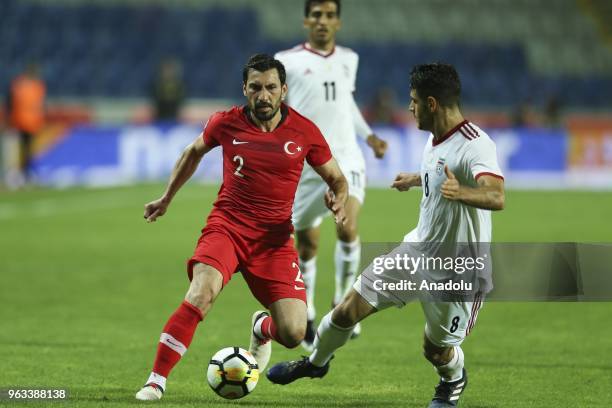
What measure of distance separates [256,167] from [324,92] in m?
2.29

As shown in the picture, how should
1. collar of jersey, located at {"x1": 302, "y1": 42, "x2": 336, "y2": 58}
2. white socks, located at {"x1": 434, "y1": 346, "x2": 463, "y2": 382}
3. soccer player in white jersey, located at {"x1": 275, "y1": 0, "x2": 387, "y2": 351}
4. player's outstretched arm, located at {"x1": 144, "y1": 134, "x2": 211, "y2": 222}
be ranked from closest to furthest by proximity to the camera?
1. white socks, located at {"x1": 434, "y1": 346, "x2": 463, "y2": 382}
2. player's outstretched arm, located at {"x1": 144, "y1": 134, "x2": 211, "y2": 222}
3. soccer player in white jersey, located at {"x1": 275, "y1": 0, "x2": 387, "y2": 351}
4. collar of jersey, located at {"x1": 302, "y1": 42, "x2": 336, "y2": 58}

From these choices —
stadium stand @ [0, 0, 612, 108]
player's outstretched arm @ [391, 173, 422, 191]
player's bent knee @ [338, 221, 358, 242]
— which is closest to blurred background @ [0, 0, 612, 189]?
stadium stand @ [0, 0, 612, 108]

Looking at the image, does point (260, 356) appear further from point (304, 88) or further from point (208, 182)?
point (208, 182)

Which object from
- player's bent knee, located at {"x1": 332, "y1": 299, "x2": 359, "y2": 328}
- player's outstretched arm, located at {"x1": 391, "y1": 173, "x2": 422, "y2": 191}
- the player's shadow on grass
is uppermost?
player's outstretched arm, located at {"x1": 391, "y1": 173, "x2": 422, "y2": 191}

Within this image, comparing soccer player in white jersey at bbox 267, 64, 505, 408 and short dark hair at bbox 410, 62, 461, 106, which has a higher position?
short dark hair at bbox 410, 62, 461, 106

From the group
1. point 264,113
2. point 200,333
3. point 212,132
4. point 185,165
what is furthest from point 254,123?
point 200,333

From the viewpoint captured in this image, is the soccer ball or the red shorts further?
the red shorts

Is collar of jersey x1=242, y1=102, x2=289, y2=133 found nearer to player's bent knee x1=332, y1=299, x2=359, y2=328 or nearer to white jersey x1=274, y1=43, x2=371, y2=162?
player's bent knee x1=332, y1=299, x2=359, y2=328

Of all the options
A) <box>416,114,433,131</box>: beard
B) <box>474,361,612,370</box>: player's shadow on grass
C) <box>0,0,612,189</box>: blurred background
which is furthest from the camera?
<box>0,0,612,189</box>: blurred background

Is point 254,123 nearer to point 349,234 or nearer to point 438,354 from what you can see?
point 438,354

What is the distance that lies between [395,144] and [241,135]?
16126mm

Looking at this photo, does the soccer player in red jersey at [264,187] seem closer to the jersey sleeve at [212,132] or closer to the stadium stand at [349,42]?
the jersey sleeve at [212,132]

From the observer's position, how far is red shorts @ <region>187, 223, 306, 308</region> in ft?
21.1

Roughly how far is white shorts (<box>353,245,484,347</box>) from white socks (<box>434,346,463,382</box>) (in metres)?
0.17
